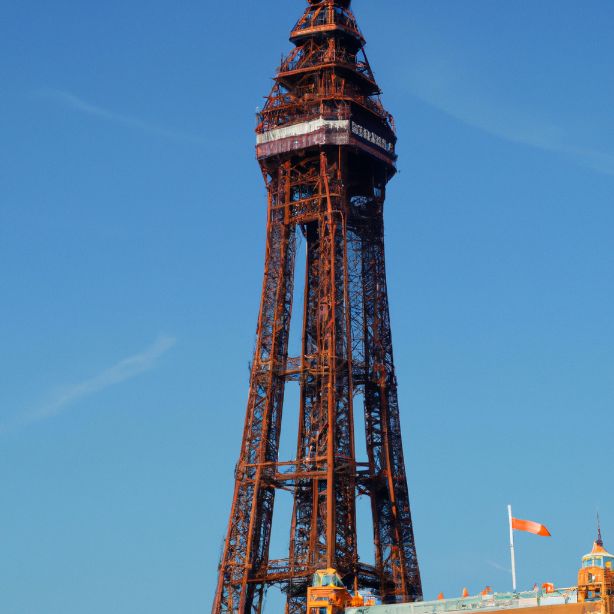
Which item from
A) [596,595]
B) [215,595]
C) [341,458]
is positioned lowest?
[596,595]

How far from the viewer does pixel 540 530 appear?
559ft

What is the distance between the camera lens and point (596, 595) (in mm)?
164625

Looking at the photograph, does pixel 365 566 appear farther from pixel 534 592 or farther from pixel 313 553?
pixel 534 592

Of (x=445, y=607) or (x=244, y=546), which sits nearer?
(x=445, y=607)

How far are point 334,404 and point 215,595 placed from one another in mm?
25878

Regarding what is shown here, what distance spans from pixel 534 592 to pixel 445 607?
36.2 feet

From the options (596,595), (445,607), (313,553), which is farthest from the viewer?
(313,553)

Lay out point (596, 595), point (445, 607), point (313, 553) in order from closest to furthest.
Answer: point (596, 595) < point (445, 607) < point (313, 553)

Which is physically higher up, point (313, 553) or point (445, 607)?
point (313, 553)

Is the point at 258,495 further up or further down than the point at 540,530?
further up

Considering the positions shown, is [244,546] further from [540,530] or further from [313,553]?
[540,530]

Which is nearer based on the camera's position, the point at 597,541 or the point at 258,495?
the point at 597,541

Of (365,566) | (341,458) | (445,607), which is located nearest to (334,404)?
(341,458)

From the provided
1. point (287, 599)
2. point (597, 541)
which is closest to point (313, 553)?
point (287, 599)
